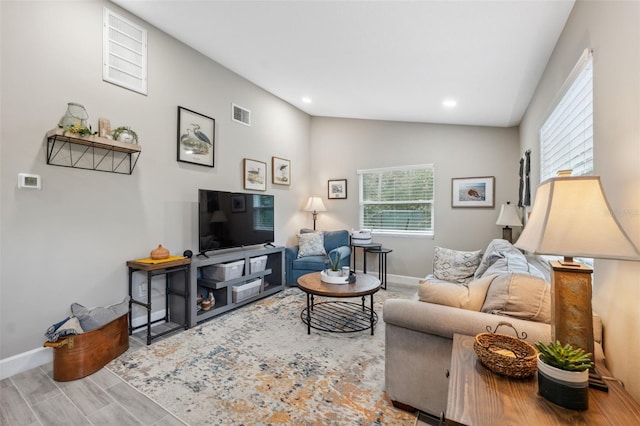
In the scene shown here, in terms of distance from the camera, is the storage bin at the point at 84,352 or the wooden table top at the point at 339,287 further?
the wooden table top at the point at 339,287

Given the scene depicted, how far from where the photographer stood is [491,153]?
4.23 m

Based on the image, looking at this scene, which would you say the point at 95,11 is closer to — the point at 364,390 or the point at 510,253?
the point at 364,390

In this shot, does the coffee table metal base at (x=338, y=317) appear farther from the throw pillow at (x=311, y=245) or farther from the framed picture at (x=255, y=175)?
the framed picture at (x=255, y=175)

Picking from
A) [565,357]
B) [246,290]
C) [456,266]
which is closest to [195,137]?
[246,290]

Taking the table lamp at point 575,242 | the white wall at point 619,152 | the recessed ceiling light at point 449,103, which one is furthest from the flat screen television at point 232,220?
the white wall at point 619,152

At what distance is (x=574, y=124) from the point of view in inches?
74.7

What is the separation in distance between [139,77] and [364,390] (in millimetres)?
3537

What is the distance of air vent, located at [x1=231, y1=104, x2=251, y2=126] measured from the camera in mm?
4003

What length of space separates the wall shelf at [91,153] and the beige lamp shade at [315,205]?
9.56 feet

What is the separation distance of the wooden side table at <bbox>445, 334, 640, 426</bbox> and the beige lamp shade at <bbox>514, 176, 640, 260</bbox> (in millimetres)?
458

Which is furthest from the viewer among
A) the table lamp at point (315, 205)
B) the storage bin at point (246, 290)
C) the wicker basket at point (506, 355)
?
the table lamp at point (315, 205)

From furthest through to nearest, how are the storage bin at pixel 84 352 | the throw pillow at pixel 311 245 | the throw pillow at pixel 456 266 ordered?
the throw pillow at pixel 311 245 < the throw pillow at pixel 456 266 < the storage bin at pixel 84 352

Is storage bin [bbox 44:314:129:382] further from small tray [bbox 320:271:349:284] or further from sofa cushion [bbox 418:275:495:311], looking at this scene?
sofa cushion [bbox 418:275:495:311]

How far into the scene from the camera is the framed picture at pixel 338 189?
533 cm
